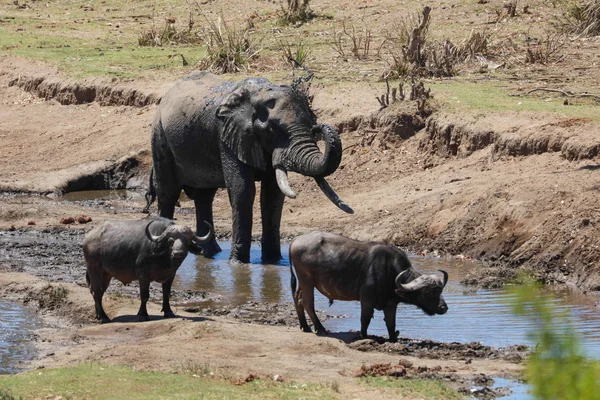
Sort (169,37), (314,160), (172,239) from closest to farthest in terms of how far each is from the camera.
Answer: (172,239)
(314,160)
(169,37)

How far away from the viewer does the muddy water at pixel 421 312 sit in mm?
10727

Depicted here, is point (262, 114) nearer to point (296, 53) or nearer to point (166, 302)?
point (166, 302)

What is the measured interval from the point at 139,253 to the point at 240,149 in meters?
4.24

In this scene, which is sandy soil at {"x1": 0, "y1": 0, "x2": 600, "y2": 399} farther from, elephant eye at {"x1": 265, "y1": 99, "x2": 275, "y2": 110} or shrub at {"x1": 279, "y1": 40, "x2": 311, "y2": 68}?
elephant eye at {"x1": 265, "y1": 99, "x2": 275, "y2": 110}

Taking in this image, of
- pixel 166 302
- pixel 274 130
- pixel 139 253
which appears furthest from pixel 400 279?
pixel 274 130

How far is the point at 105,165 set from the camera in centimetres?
2255

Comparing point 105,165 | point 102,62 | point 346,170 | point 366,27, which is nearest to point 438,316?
point 346,170

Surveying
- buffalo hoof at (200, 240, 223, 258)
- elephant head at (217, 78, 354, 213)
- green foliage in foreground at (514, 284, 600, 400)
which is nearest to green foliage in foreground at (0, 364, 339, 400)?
green foliage in foreground at (514, 284, 600, 400)

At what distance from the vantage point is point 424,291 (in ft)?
32.9

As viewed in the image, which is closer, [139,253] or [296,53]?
[139,253]

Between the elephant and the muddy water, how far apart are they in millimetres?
737

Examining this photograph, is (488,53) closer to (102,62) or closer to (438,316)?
(102,62)

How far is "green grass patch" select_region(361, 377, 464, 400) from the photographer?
26.2 feet

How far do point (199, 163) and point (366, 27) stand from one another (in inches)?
438
